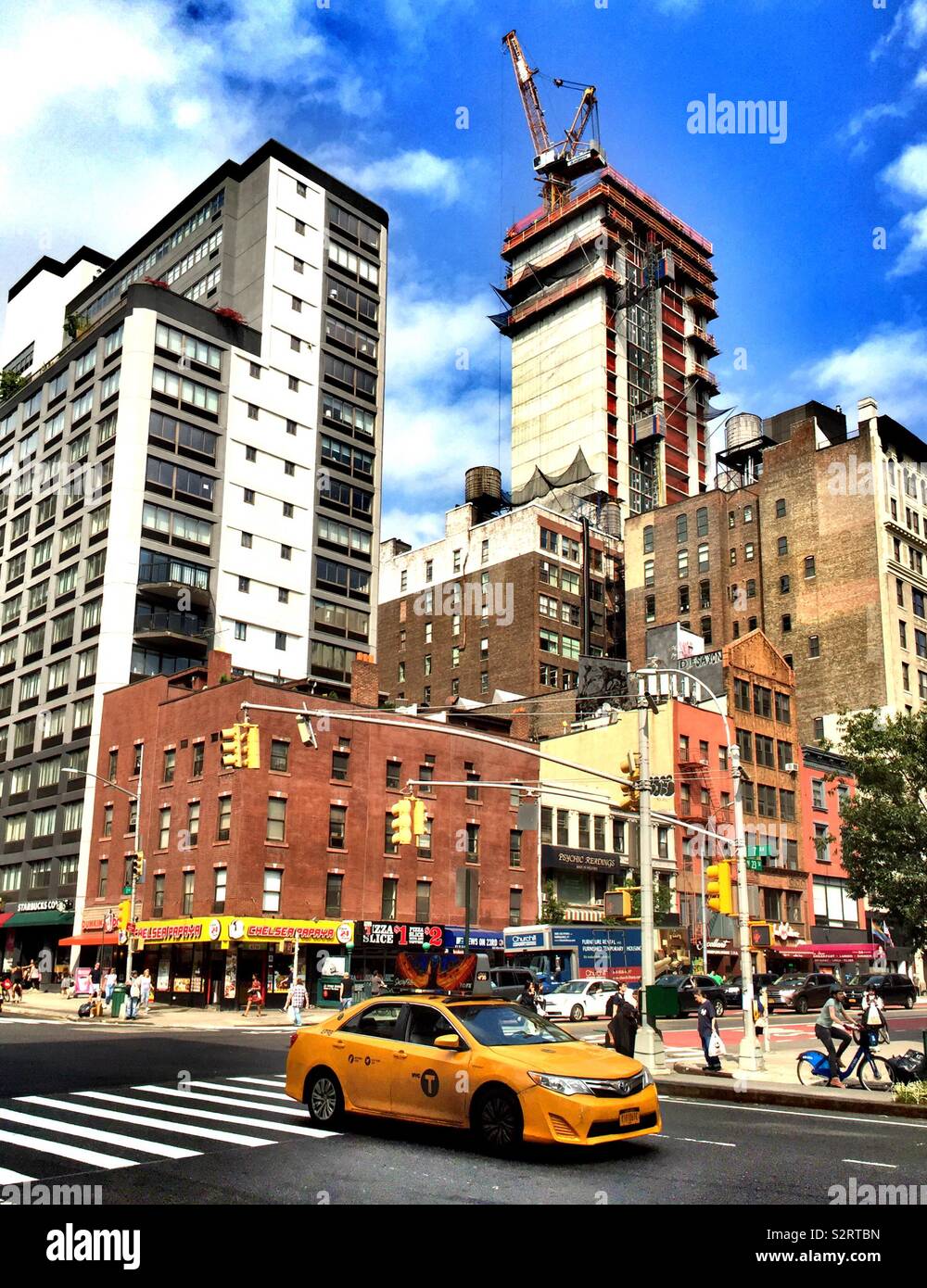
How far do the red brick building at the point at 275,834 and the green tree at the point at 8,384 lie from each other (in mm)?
38872

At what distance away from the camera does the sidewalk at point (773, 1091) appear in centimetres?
1797

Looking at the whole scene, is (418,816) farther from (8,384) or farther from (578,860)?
(8,384)

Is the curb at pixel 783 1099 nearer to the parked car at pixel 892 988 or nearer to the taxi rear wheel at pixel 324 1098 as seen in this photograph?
the taxi rear wheel at pixel 324 1098

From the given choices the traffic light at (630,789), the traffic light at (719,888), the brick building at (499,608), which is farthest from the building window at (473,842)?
the traffic light at (719,888)

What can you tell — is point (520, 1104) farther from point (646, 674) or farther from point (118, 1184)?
point (646, 674)

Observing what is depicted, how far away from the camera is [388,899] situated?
181 feet

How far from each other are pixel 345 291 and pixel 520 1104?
252 ft

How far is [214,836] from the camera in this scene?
5072 cm

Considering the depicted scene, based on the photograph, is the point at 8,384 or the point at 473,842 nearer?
the point at 473,842

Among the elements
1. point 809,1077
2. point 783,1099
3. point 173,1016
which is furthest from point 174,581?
point 783,1099

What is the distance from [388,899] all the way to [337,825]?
4953 mm

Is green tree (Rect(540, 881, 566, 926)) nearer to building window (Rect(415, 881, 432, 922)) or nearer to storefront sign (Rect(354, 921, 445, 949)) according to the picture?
building window (Rect(415, 881, 432, 922))

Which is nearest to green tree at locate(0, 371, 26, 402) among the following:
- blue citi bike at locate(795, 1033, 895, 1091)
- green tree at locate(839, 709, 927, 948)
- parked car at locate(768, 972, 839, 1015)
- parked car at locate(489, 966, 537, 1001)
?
parked car at locate(489, 966, 537, 1001)
